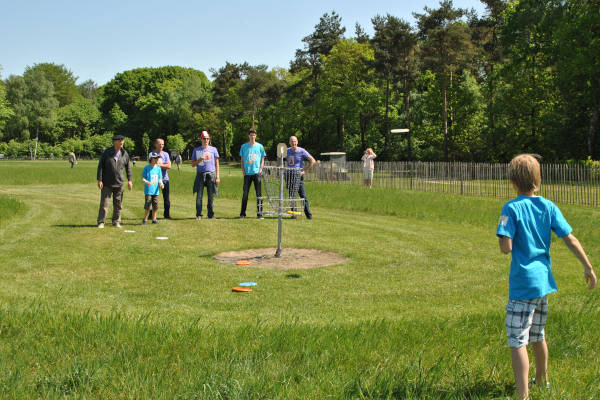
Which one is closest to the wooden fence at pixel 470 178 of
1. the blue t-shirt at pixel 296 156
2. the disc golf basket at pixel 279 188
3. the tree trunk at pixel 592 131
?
the blue t-shirt at pixel 296 156

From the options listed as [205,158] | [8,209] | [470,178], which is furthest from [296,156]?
[470,178]

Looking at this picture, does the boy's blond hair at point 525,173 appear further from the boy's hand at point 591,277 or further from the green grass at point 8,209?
the green grass at point 8,209

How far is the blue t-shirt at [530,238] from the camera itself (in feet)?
12.2

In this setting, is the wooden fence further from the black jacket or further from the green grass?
the green grass

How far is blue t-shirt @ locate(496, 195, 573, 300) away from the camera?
3.71m

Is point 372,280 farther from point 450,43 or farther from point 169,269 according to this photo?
point 450,43

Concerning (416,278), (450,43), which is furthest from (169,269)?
(450,43)

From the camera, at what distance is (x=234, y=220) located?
15.0m

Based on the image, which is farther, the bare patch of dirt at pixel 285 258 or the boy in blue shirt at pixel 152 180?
the boy in blue shirt at pixel 152 180

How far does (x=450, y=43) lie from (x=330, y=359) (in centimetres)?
5002

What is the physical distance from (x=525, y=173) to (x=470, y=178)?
2750 centimetres

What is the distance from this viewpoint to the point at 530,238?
374cm

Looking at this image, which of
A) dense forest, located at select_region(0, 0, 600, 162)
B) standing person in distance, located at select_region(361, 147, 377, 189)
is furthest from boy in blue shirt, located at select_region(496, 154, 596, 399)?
dense forest, located at select_region(0, 0, 600, 162)

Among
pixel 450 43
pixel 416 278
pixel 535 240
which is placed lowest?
pixel 416 278
